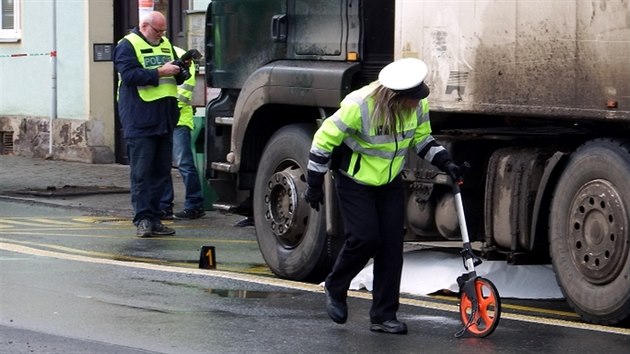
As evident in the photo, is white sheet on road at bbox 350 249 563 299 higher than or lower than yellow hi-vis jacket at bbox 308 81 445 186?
lower

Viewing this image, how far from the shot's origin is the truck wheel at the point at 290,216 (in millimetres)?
A: 10469

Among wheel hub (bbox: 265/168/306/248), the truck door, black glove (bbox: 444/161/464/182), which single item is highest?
the truck door

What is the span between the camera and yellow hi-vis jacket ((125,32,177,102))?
43.4 ft

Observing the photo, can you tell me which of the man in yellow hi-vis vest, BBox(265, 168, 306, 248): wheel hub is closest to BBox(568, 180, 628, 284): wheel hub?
BBox(265, 168, 306, 248): wheel hub

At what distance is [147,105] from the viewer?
13.2 metres

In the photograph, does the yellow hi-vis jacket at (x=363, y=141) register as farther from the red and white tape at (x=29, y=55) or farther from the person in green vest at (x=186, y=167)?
the red and white tape at (x=29, y=55)

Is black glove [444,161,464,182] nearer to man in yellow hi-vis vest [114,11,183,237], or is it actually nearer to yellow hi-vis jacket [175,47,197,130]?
man in yellow hi-vis vest [114,11,183,237]

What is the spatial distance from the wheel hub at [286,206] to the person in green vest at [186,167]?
14.1 feet

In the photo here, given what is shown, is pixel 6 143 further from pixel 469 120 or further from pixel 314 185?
pixel 314 185

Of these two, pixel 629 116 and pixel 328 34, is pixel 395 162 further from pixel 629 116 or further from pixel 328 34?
pixel 328 34

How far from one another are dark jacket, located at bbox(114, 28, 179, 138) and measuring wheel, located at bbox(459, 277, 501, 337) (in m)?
5.35

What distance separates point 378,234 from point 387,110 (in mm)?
662

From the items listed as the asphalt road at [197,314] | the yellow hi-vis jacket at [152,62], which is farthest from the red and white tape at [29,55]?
the asphalt road at [197,314]

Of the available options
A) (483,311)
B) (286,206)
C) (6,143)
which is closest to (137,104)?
(286,206)
